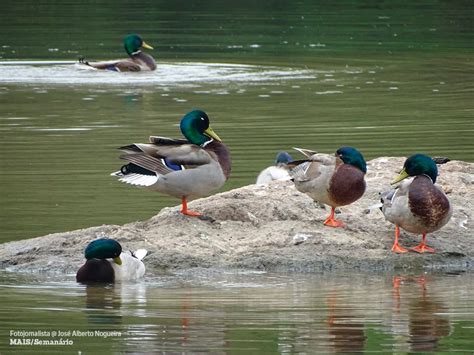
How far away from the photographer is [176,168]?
11867mm

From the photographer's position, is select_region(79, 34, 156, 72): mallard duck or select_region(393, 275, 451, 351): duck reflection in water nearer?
select_region(393, 275, 451, 351): duck reflection in water

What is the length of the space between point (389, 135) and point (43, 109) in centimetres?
621

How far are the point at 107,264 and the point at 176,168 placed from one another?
1.23m

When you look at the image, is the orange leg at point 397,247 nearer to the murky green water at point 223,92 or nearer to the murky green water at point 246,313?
the murky green water at point 246,313

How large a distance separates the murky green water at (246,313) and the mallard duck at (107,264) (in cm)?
11

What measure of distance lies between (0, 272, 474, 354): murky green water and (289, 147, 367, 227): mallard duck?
82 cm

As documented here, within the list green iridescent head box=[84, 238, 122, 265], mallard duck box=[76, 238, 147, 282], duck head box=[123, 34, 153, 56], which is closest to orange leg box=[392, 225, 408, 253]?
mallard duck box=[76, 238, 147, 282]


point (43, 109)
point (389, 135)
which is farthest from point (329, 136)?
point (43, 109)

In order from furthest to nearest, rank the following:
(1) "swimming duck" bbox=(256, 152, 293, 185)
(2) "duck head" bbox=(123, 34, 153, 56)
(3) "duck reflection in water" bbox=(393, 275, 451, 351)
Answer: (2) "duck head" bbox=(123, 34, 153, 56)
(1) "swimming duck" bbox=(256, 152, 293, 185)
(3) "duck reflection in water" bbox=(393, 275, 451, 351)

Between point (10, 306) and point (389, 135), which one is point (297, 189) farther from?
point (389, 135)

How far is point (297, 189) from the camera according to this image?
40.3ft

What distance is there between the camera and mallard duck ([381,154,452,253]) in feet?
37.4

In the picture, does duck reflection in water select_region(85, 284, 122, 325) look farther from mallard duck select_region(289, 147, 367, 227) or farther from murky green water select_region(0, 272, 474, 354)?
mallard duck select_region(289, 147, 367, 227)

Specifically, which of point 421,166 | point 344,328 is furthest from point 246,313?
point 421,166
